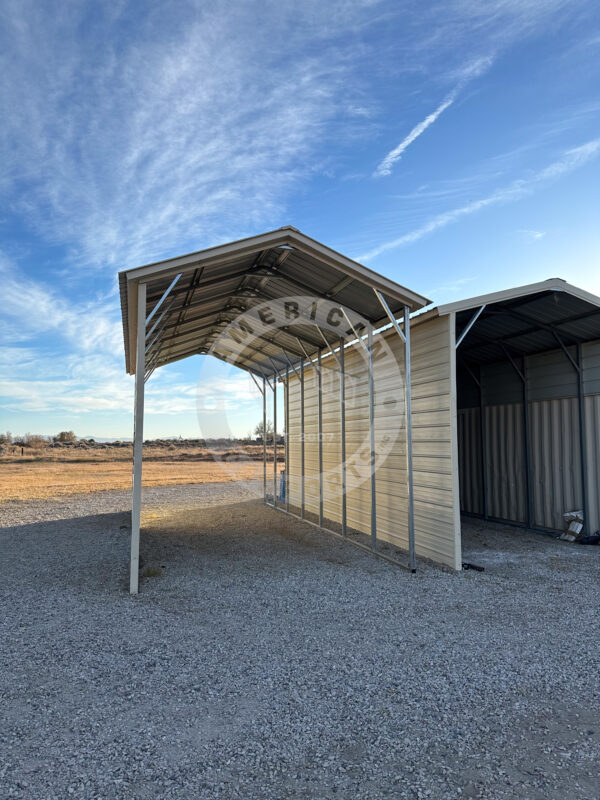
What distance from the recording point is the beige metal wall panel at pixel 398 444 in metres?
7.42

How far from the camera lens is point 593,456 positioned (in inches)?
360

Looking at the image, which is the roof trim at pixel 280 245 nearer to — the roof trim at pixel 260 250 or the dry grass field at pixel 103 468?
the roof trim at pixel 260 250

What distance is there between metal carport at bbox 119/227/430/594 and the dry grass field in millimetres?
10050

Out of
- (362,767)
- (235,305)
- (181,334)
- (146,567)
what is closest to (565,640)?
(362,767)

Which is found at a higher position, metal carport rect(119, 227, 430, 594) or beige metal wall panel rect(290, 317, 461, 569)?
metal carport rect(119, 227, 430, 594)

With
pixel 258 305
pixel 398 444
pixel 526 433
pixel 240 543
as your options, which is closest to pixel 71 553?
pixel 240 543

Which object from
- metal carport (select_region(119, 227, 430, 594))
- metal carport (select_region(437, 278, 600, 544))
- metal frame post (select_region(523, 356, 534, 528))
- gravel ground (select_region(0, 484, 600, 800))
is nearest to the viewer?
gravel ground (select_region(0, 484, 600, 800))

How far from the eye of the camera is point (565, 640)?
4.63 m

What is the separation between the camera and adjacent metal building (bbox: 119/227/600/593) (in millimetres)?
7168

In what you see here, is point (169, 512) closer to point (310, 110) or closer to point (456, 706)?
point (310, 110)

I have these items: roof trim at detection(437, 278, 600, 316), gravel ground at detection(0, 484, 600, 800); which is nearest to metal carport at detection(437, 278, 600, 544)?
roof trim at detection(437, 278, 600, 316)

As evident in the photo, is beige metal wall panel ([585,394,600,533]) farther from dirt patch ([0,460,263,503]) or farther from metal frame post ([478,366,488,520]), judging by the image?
dirt patch ([0,460,263,503])

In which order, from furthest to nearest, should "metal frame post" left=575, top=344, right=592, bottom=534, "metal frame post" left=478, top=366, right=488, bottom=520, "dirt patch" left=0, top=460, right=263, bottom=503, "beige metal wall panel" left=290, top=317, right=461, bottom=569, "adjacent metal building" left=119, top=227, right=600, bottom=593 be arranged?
"dirt patch" left=0, top=460, right=263, bottom=503, "metal frame post" left=478, top=366, right=488, bottom=520, "metal frame post" left=575, top=344, right=592, bottom=534, "beige metal wall panel" left=290, top=317, right=461, bottom=569, "adjacent metal building" left=119, top=227, right=600, bottom=593

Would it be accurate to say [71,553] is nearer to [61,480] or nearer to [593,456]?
[593,456]
